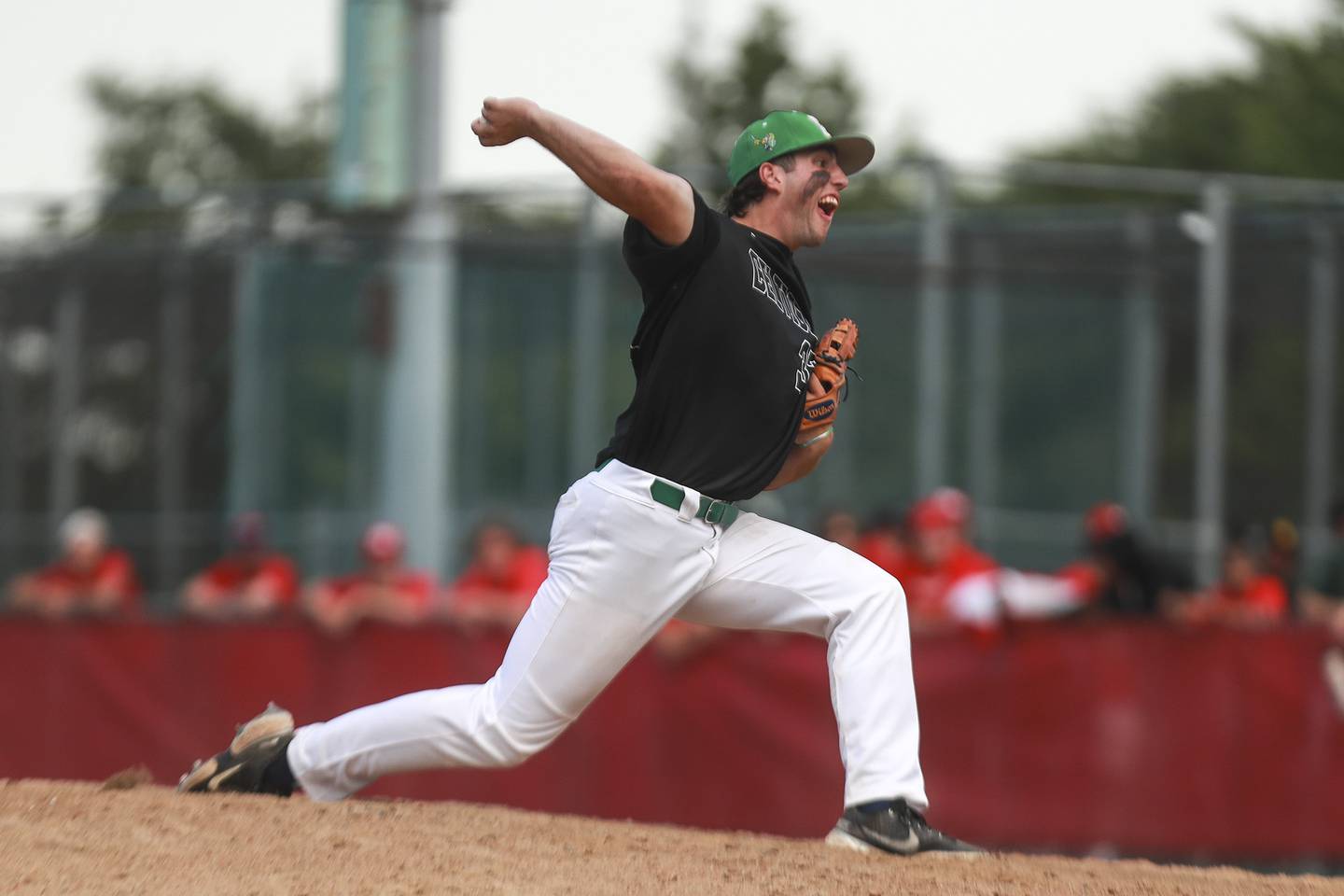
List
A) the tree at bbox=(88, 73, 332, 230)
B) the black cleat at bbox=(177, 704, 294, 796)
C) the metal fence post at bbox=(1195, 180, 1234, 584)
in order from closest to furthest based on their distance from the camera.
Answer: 1. the black cleat at bbox=(177, 704, 294, 796)
2. the metal fence post at bbox=(1195, 180, 1234, 584)
3. the tree at bbox=(88, 73, 332, 230)

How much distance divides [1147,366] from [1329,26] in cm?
1263

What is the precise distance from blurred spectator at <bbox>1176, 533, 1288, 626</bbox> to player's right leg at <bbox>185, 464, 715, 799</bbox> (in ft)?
21.1

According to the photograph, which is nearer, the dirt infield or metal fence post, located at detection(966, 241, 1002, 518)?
the dirt infield

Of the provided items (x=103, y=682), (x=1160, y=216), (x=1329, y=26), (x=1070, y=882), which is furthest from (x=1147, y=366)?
(x=1329, y=26)

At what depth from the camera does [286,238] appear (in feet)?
44.9

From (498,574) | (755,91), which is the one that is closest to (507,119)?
(498,574)

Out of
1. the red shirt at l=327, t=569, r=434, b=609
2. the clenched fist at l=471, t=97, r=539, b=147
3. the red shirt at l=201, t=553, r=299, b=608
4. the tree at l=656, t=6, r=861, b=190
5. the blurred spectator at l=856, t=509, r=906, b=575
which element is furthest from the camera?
the tree at l=656, t=6, r=861, b=190

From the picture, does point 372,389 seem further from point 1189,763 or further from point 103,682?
point 1189,763

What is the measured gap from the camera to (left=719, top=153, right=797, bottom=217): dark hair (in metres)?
5.68

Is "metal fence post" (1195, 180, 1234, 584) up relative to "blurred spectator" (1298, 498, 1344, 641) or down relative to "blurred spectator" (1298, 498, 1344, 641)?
up

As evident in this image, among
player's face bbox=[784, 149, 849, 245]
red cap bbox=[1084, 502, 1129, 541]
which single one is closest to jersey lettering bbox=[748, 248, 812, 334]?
player's face bbox=[784, 149, 849, 245]

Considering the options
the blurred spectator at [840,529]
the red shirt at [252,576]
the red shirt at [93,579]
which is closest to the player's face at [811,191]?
the blurred spectator at [840,529]

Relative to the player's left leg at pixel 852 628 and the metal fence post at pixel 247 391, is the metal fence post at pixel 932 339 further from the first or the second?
the player's left leg at pixel 852 628

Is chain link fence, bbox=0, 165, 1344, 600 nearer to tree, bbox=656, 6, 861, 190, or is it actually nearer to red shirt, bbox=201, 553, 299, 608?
red shirt, bbox=201, 553, 299, 608
